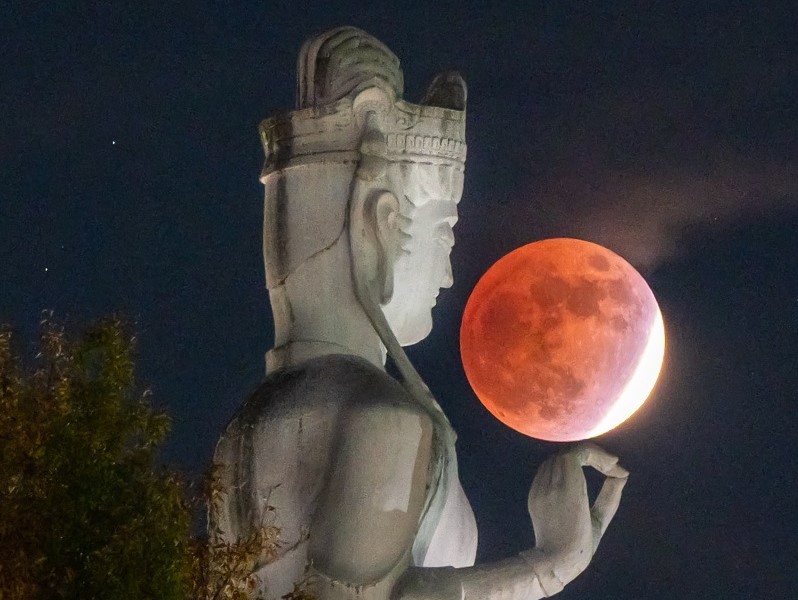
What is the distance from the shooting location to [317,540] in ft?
33.1

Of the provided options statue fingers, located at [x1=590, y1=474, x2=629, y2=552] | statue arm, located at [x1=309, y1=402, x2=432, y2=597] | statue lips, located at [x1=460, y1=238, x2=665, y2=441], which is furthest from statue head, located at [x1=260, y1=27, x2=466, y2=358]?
statue lips, located at [x1=460, y1=238, x2=665, y2=441]

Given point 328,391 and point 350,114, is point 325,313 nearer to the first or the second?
point 328,391

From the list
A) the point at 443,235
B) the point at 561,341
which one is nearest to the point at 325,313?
the point at 443,235

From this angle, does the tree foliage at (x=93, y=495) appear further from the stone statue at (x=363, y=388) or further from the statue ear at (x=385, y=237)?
the statue ear at (x=385, y=237)

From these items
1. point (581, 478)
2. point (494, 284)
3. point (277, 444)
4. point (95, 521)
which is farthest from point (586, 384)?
point (95, 521)

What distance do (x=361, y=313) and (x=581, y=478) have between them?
61.4 inches

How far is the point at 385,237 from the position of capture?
36.3 feet

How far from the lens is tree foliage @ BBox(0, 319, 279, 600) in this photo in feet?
31.3

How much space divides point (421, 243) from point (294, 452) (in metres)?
1.71

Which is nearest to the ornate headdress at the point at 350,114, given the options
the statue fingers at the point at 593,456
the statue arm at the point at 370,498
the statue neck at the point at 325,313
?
the statue neck at the point at 325,313

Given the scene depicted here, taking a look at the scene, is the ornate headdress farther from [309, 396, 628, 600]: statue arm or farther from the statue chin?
[309, 396, 628, 600]: statue arm

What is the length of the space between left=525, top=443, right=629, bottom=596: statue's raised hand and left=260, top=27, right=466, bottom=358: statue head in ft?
4.10

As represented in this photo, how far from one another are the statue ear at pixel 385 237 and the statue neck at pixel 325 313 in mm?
205

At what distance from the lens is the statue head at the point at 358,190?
1100 cm
